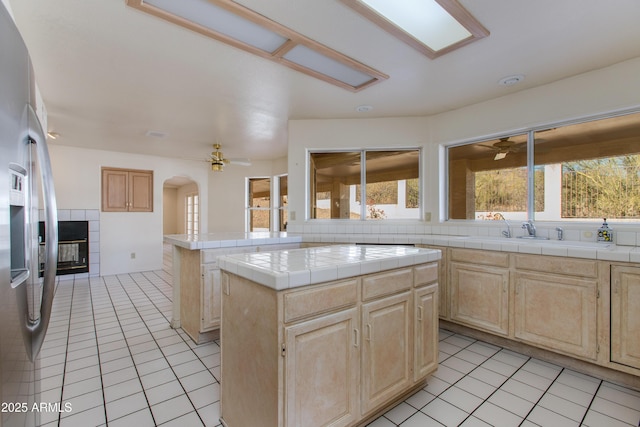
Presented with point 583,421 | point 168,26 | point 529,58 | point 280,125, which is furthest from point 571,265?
point 280,125

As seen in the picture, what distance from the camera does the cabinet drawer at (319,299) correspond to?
1.22m

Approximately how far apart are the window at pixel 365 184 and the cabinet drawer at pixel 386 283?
7.02 ft

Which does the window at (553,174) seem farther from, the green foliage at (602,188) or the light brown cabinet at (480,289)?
the light brown cabinet at (480,289)

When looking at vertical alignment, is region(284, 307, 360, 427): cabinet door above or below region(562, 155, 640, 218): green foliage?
below

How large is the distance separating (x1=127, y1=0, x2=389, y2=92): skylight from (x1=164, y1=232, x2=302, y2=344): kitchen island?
5.17 ft

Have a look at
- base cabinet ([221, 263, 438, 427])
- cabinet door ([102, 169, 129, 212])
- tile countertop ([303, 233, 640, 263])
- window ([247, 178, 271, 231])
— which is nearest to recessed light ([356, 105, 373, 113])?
tile countertop ([303, 233, 640, 263])

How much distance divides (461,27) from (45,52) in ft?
9.61

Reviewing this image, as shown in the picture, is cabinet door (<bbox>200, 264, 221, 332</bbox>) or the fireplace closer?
cabinet door (<bbox>200, 264, 221, 332</bbox>)

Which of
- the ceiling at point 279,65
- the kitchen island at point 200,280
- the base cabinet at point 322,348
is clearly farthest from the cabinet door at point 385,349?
the ceiling at point 279,65

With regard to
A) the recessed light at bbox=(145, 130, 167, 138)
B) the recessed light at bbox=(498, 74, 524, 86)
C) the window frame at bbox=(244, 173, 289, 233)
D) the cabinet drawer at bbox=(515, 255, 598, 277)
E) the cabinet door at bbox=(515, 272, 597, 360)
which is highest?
the recessed light at bbox=(145, 130, 167, 138)

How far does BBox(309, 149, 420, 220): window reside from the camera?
377 cm

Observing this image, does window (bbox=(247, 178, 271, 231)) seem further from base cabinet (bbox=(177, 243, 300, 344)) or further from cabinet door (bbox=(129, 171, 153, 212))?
base cabinet (bbox=(177, 243, 300, 344))

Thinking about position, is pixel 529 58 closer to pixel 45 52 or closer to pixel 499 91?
pixel 499 91

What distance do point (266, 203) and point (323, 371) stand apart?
5752 millimetres
